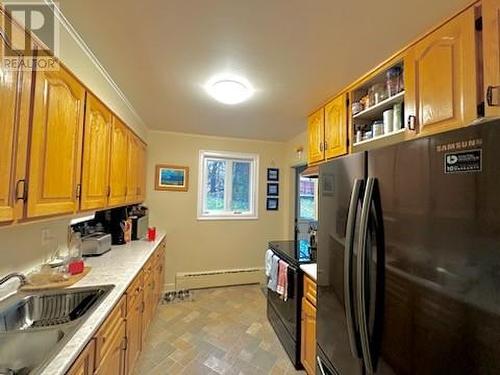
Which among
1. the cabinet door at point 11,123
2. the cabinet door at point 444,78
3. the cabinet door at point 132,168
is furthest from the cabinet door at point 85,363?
the cabinet door at point 444,78

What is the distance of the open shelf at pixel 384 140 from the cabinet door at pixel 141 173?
2.51 m

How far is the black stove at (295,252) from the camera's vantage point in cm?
215

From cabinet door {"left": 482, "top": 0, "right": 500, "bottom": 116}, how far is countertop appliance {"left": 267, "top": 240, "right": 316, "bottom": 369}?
1.53m

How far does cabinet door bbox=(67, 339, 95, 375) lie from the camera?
920 millimetres

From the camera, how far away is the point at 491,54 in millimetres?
1135

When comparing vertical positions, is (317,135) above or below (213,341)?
above

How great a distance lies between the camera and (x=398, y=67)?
176 centimetres

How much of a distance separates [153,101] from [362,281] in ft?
8.26

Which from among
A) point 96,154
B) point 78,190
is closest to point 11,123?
point 78,190

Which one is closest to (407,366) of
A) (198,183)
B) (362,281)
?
(362,281)

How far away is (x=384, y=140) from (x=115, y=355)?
2.28 metres

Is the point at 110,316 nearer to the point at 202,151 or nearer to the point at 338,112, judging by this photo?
the point at 338,112

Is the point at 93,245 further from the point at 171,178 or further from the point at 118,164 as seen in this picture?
the point at 171,178

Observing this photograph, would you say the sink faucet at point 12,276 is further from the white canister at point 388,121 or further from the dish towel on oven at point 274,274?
the white canister at point 388,121
